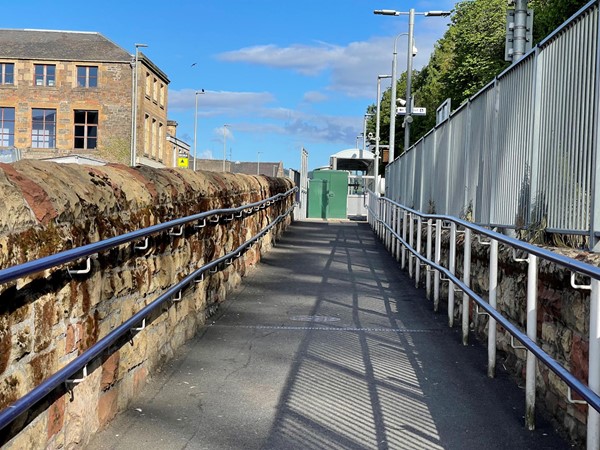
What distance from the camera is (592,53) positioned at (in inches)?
220

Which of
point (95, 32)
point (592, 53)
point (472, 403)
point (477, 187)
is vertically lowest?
point (472, 403)

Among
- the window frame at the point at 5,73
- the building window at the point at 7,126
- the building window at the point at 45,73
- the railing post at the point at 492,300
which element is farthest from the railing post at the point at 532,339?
the window frame at the point at 5,73

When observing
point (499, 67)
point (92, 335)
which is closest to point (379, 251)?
point (92, 335)

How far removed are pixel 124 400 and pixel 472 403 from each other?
2.16 m

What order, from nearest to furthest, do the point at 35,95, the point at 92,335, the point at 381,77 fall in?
the point at 92,335 < the point at 381,77 < the point at 35,95

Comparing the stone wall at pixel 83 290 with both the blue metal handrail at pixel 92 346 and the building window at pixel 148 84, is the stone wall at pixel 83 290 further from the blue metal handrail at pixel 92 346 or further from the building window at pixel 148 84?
the building window at pixel 148 84

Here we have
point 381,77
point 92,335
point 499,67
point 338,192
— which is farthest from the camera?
point 381,77

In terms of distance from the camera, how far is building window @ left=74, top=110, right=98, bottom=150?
5547 centimetres

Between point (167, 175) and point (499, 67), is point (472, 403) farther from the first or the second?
point (499, 67)

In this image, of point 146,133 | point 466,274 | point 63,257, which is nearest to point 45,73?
point 146,133

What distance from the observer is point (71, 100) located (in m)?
55.0

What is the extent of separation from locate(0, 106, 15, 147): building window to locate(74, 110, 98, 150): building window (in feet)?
13.3

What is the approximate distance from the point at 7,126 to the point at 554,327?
54.9m

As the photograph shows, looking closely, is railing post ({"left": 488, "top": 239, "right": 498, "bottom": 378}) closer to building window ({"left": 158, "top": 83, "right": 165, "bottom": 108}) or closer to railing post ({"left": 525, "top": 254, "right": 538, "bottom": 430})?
railing post ({"left": 525, "top": 254, "right": 538, "bottom": 430})
